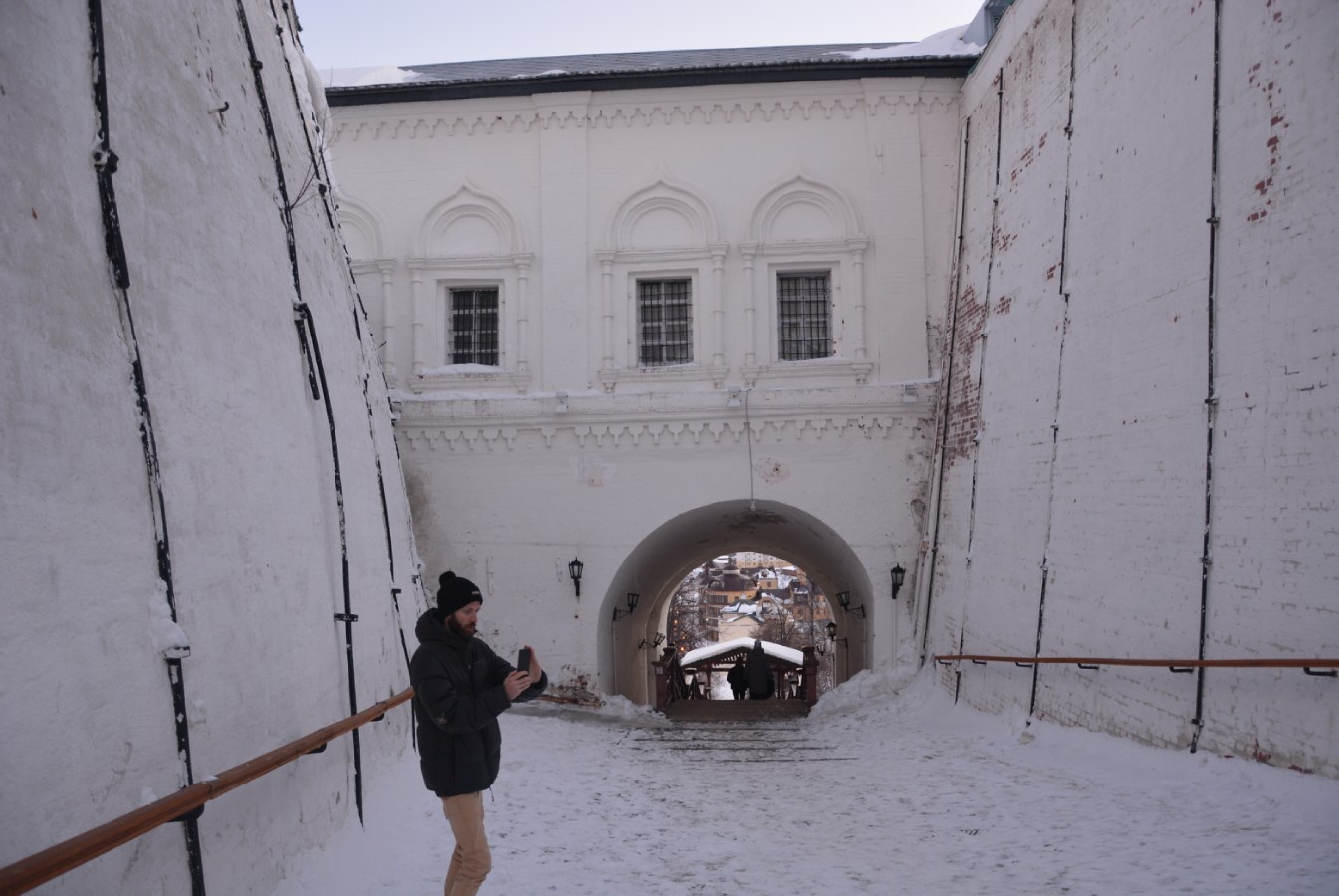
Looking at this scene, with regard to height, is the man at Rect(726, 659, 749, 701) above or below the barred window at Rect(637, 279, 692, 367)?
below

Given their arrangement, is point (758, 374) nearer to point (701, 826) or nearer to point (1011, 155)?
point (1011, 155)

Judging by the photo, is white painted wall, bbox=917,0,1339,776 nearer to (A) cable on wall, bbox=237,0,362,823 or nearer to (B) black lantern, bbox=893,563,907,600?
(B) black lantern, bbox=893,563,907,600

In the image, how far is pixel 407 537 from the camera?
366 inches

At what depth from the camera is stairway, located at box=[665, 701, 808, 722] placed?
Result: 579 inches

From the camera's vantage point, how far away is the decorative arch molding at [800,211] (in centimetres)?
1294

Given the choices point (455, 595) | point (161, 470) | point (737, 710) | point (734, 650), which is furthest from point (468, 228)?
point (734, 650)

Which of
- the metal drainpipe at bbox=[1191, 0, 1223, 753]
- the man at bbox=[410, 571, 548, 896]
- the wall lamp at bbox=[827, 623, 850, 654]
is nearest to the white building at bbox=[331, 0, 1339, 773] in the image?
the metal drainpipe at bbox=[1191, 0, 1223, 753]

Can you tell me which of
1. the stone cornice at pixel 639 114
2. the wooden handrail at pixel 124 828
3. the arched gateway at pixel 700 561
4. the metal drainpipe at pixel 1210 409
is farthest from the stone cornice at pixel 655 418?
the wooden handrail at pixel 124 828

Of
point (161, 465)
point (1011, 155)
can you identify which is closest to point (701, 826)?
point (161, 465)

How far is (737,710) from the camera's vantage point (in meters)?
16.3

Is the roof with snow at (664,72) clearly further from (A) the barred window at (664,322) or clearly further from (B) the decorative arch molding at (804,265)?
(A) the barred window at (664,322)

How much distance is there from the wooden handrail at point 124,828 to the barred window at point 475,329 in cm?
911

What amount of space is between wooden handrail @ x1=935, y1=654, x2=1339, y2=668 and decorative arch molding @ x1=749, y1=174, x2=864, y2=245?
19.2ft

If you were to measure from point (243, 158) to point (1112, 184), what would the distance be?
6.62m
